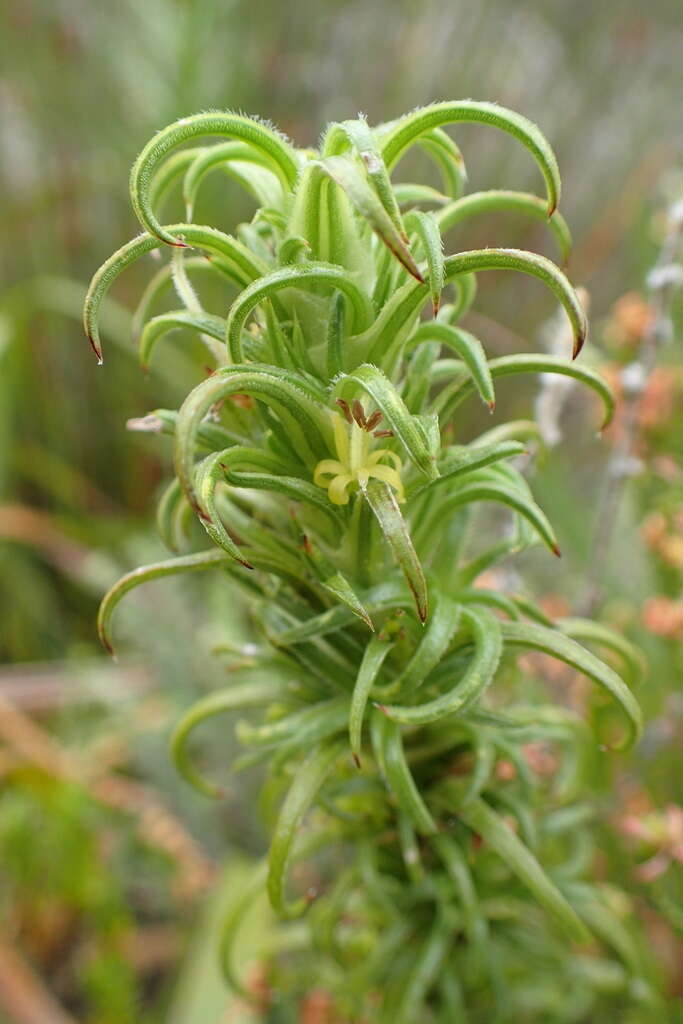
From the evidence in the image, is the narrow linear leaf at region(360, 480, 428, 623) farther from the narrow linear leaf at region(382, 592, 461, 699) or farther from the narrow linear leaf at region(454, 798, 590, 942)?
the narrow linear leaf at region(454, 798, 590, 942)

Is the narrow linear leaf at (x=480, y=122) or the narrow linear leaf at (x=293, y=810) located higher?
the narrow linear leaf at (x=480, y=122)

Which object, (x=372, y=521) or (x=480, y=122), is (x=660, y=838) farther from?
(x=480, y=122)

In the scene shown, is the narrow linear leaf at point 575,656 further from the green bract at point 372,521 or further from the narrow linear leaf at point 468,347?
the narrow linear leaf at point 468,347

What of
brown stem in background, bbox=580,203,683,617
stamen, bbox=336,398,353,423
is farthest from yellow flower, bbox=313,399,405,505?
brown stem in background, bbox=580,203,683,617

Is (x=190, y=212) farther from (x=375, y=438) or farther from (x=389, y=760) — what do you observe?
(x=389, y=760)

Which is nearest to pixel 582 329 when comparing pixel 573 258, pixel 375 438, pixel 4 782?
pixel 375 438

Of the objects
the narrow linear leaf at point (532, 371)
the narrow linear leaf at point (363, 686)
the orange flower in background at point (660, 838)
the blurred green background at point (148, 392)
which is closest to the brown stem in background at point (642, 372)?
the blurred green background at point (148, 392)

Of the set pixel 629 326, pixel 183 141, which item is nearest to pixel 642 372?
pixel 629 326
